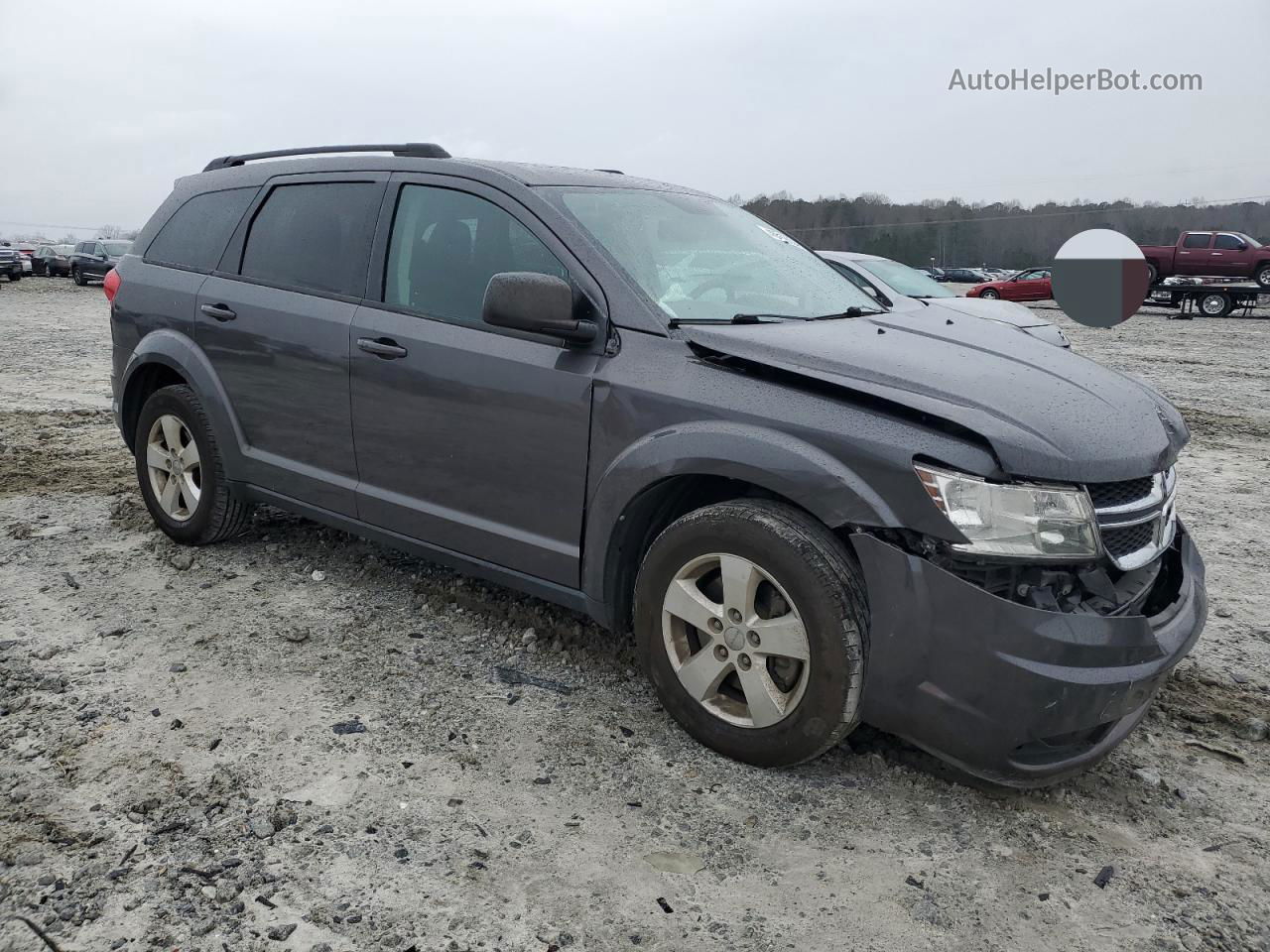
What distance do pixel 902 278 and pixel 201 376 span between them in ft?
23.0

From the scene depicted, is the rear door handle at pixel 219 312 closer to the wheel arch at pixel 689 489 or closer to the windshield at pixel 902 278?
the wheel arch at pixel 689 489

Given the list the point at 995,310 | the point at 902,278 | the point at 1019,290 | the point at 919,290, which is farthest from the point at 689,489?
the point at 1019,290

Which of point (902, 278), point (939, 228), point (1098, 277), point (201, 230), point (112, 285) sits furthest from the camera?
point (939, 228)

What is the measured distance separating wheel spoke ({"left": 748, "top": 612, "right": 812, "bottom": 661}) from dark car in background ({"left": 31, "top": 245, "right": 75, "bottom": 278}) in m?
42.5

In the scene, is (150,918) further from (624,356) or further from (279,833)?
(624,356)

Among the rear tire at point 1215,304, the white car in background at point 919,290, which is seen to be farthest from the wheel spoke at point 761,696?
the rear tire at point 1215,304

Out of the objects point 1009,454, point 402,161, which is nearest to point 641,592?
point 1009,454

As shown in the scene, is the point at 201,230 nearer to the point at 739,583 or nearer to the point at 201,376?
the point at 201,376

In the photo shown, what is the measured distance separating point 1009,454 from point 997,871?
1.08 meters

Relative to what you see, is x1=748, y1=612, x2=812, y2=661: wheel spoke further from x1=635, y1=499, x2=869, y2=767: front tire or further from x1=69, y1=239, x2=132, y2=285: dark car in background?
x1=69, y1=239, x2=132, y2=285: dark car in background

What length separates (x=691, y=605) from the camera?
2.97 m

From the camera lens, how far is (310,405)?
13.2 ft

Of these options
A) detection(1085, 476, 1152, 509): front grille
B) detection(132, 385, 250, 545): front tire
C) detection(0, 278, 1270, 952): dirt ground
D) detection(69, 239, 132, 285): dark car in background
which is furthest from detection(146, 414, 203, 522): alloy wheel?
detection(69, 239, 132, 285): dark car in background

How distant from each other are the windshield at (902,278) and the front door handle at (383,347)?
6.21m
